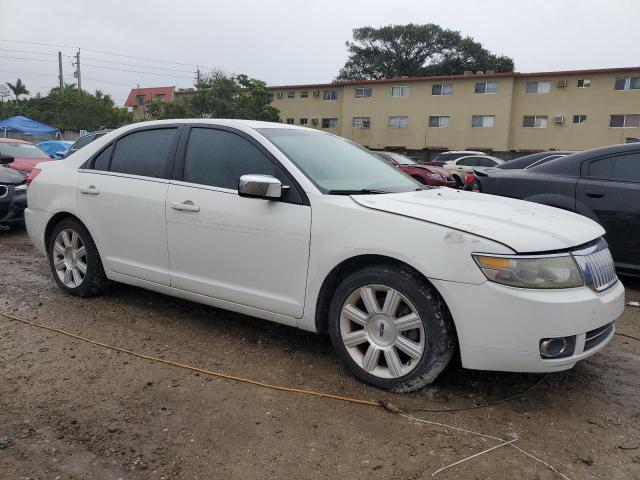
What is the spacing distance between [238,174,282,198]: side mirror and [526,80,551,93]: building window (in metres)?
36.1

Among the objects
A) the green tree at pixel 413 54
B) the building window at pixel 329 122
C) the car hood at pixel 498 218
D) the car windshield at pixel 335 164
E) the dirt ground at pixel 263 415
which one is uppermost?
the green tree at pixel 413 54

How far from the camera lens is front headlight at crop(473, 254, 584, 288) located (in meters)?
2.65

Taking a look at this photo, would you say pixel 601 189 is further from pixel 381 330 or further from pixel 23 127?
pixel 23 127

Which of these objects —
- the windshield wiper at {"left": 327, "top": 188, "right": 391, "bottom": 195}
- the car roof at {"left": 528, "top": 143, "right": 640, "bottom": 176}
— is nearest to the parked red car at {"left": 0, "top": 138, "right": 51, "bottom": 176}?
the windshield wiper at {"left": 327, "top": 188, "right": 391, "bottom": 195}

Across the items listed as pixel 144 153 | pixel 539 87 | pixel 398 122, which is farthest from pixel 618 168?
pixel 398 122

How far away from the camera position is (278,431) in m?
2.65

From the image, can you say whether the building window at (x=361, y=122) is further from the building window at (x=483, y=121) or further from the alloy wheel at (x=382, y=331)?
the alloy wheel at (x=382, y=331)

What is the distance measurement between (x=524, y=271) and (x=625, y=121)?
36.0 meters

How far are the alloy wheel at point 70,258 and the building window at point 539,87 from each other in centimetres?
3591

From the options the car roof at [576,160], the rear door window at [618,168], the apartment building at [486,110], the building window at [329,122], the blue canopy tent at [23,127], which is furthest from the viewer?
the building window at [329,122]

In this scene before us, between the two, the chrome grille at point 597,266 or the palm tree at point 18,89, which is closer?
the chrome grille at point 597,266

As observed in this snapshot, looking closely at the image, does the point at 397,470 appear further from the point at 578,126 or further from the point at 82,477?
the point at 578,126

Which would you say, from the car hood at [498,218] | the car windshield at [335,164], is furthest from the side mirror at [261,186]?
the car hood at [498,218]

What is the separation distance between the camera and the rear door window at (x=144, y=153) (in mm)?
4047
